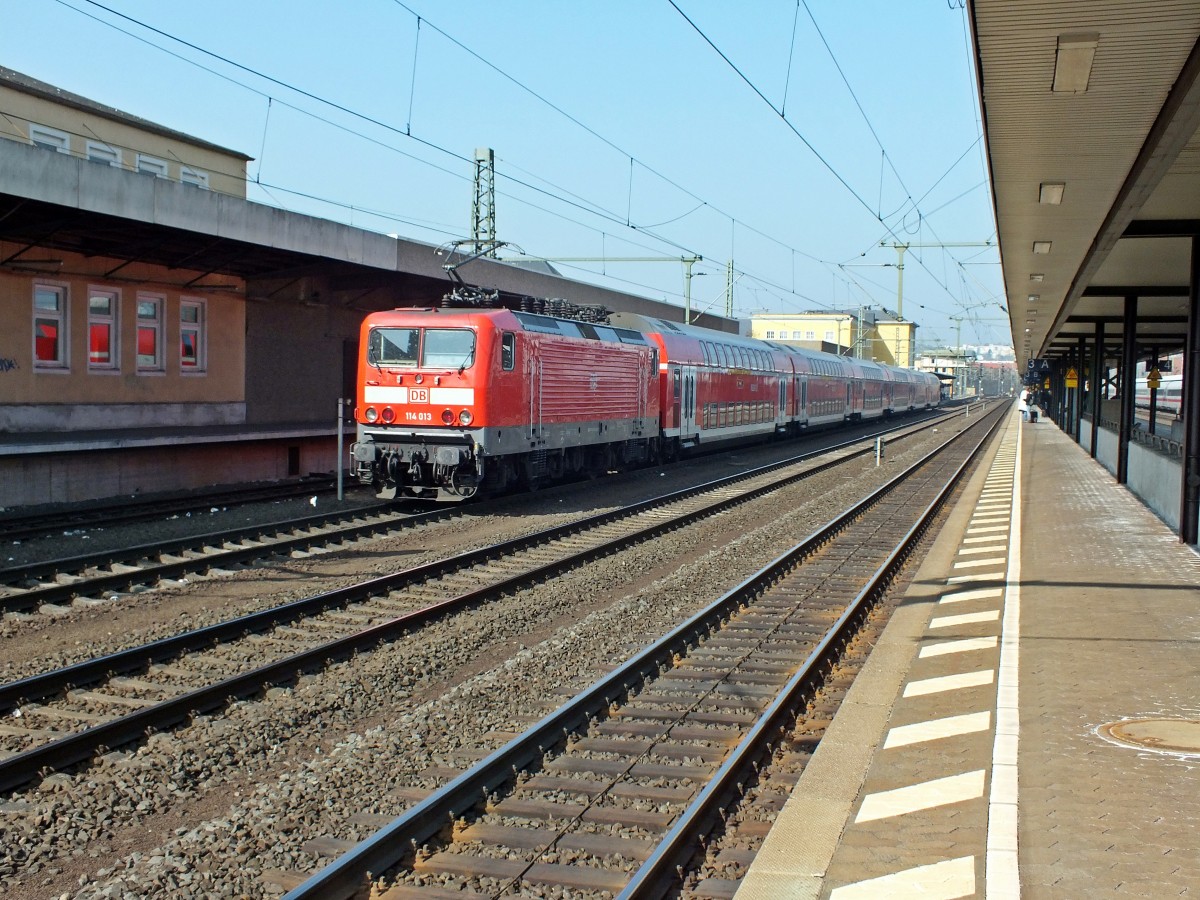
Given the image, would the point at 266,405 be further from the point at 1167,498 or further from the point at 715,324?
the point at 715,324

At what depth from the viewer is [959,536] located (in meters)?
16.8

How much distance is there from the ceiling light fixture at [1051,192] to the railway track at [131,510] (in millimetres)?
12160

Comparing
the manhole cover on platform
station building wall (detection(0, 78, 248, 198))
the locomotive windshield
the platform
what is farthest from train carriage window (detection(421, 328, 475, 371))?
the manhole cover on platform

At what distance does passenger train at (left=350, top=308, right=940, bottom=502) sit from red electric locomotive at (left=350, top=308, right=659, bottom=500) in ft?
0.07

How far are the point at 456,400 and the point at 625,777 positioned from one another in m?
11.4

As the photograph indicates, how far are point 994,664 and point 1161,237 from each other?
933 cm

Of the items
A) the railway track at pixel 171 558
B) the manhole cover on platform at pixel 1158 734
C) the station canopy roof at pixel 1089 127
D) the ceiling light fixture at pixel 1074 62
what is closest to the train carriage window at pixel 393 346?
the railway track at pixel 171 558

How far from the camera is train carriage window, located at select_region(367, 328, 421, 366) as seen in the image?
58.2 feet

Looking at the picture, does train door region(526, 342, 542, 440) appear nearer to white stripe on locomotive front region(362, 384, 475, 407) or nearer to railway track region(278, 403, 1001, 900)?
white stripe on locomotive front region(362, 384, 475, 407)

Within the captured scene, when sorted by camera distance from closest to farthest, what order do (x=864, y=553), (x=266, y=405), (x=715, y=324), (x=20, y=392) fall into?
1. (x=864, y=553)
2. (x=20, y=392)
3. (x=266, y=405)
4. (x=715, y=324)

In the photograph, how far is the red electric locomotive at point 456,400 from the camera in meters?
17.2

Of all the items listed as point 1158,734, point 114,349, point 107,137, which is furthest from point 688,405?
point 1158,734

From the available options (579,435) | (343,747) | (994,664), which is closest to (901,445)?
(579,435)

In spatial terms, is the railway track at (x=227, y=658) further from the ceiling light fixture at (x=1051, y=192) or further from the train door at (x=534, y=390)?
the ceiling light fixture at (x=1051, y=192)
